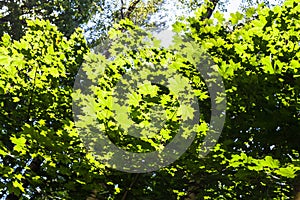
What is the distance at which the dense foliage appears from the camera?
4.48 m

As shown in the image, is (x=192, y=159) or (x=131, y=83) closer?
(x=192, y=159)

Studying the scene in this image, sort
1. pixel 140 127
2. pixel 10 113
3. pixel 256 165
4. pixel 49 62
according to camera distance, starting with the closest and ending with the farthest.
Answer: pixel 256 165 < pixel 140 127 < pixel 49 62 < pixel 10 113

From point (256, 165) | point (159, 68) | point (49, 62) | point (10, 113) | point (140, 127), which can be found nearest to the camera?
point (256, 165)

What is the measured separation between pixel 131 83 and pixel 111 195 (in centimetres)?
179

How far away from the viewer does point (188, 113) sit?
14.9 ft

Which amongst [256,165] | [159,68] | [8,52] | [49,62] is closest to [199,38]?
[159,68]

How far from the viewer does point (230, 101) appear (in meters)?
4.93

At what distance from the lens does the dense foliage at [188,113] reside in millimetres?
4484

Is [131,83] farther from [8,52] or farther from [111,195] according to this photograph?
[8,52]

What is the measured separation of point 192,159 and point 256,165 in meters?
0.98

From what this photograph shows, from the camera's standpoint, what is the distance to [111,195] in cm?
567

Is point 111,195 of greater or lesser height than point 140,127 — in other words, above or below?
below

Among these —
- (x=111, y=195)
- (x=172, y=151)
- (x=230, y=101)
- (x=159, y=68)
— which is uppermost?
(x=159, y=68)

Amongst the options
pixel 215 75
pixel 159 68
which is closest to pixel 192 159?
pixel 215 75
